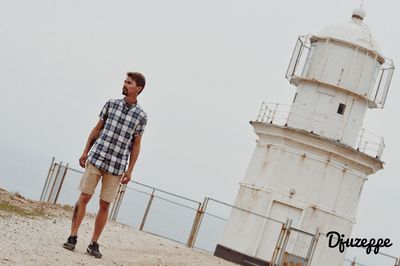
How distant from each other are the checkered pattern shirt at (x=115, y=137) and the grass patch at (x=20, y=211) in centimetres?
423

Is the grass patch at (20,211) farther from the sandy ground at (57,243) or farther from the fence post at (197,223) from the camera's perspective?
the fence post at (197,223)

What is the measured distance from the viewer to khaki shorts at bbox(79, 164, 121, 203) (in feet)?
30.5

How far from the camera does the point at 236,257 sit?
22.1 meters

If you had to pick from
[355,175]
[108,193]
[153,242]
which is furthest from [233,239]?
[108,193]

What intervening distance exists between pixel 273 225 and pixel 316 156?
227cm

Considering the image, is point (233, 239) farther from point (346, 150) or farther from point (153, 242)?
point (153, 242)

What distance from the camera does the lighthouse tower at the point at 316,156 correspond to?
71.8ft

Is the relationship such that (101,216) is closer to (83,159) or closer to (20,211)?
(83,159)

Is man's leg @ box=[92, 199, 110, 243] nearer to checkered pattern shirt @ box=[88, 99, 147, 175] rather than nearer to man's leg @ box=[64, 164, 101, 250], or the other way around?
man's leg @ box=[64, 164, 101, 250]

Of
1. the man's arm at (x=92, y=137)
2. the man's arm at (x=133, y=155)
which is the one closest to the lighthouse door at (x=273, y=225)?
the man's arm at (x=133, y=155)

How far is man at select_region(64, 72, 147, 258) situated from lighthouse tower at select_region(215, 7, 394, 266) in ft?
40.4

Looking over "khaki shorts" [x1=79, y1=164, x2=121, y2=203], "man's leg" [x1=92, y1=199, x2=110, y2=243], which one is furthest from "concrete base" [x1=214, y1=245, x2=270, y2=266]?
"khaki shorts" [x1=79, y1=164, x2=121, y2=203]

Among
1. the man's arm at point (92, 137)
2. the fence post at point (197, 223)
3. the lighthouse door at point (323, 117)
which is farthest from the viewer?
the lighthouse door at point (323, 117)

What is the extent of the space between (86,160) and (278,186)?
1331 cm
